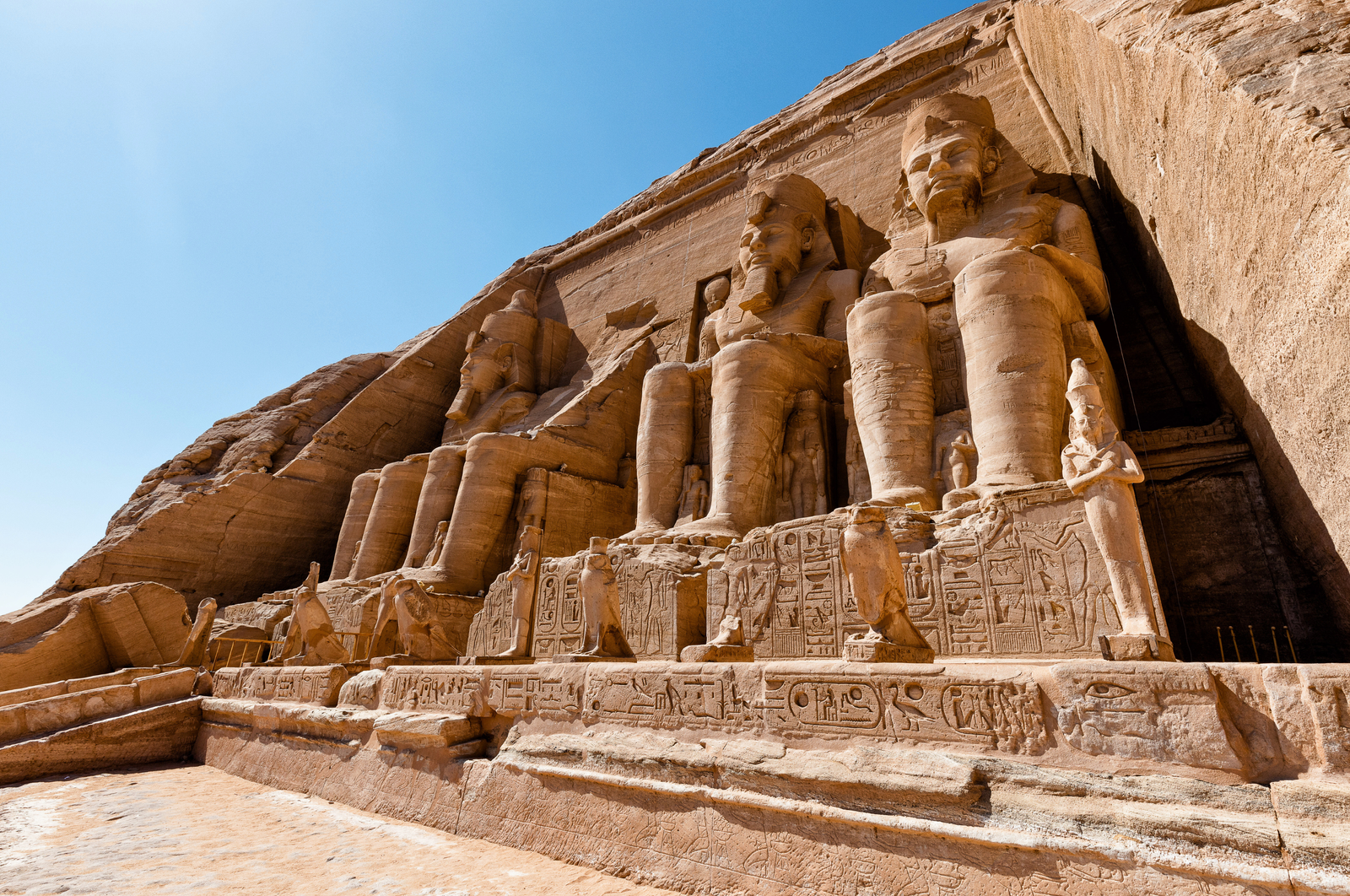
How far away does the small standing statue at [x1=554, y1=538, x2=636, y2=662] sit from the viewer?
3709 mm

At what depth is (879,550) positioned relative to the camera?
9.06ft

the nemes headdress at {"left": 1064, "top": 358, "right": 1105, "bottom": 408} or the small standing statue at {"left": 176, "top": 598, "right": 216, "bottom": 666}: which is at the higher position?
the nemes headdress at {"left": 1064, "top": 358, "right": 1105, "bottom": 408}

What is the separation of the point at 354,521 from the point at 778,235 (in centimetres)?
586

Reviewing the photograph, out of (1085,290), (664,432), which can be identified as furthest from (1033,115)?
(664,432)

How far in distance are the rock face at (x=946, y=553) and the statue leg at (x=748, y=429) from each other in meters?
0.03

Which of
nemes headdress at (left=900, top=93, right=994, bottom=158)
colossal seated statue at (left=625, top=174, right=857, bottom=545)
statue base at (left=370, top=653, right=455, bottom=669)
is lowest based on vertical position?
statue base at (left=370, top=653, right=455, bottom=669)

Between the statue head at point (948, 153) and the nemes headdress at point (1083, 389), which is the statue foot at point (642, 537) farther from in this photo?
the statue head at point (948, 153)

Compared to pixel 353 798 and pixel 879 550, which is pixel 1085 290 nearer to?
pixel 879 550

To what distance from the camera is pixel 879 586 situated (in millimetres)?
2729

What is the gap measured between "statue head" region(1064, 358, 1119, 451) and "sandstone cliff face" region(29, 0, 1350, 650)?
863 millimetres

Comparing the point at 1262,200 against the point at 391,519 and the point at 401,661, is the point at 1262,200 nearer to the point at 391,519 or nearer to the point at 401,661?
the point at 401,661

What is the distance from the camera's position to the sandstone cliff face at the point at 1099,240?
109 inches

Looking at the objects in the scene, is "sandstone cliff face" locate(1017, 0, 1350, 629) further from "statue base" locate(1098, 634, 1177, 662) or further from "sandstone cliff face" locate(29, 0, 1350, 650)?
"statue base" locate(1098, 634, 1177, 662)

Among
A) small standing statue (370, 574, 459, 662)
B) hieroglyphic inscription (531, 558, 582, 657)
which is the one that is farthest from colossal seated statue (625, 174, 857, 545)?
small standing statue (370, 574, 459, 662)
